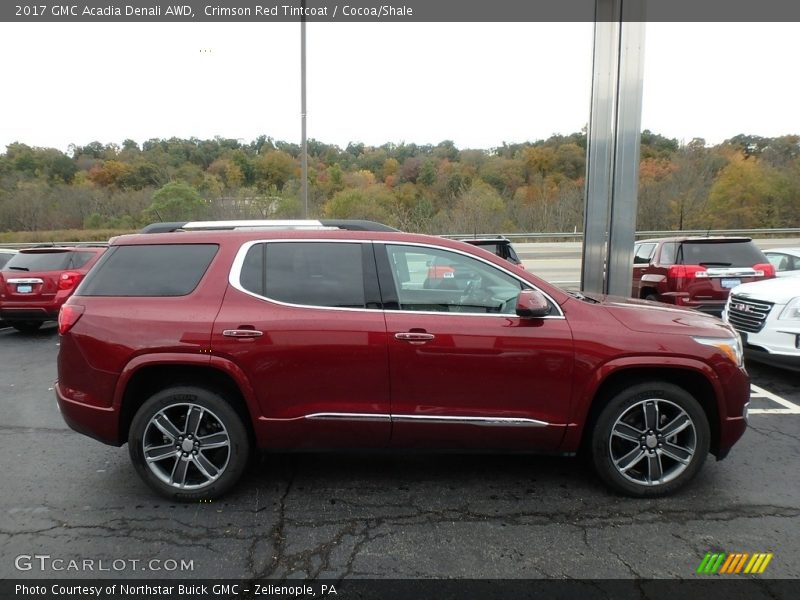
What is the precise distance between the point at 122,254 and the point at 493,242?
567 cm

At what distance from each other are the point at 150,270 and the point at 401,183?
36.0 m

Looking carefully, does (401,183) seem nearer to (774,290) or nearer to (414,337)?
(774,290)

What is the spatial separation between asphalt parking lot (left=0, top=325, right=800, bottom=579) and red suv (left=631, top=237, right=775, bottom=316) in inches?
177

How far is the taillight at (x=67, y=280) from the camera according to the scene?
9.24 m

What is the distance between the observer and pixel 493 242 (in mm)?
8055

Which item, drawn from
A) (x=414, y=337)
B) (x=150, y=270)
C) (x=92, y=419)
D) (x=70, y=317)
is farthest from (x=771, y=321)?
(x=70, y=317)

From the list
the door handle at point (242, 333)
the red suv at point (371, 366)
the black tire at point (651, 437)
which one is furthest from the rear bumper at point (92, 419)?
the black tire at point (651, 437)

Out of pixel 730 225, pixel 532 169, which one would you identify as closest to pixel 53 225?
pixel 532 169

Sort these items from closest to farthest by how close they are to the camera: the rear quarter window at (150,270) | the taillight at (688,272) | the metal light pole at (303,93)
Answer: the rear quarter window at (150,270) → the taillight at (688,272) → the metal light pole at (303,93)

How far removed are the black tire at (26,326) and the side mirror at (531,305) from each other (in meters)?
10.4

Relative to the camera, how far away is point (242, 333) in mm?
3262

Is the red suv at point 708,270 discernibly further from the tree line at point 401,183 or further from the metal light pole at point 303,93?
the tree line at point 401,183
